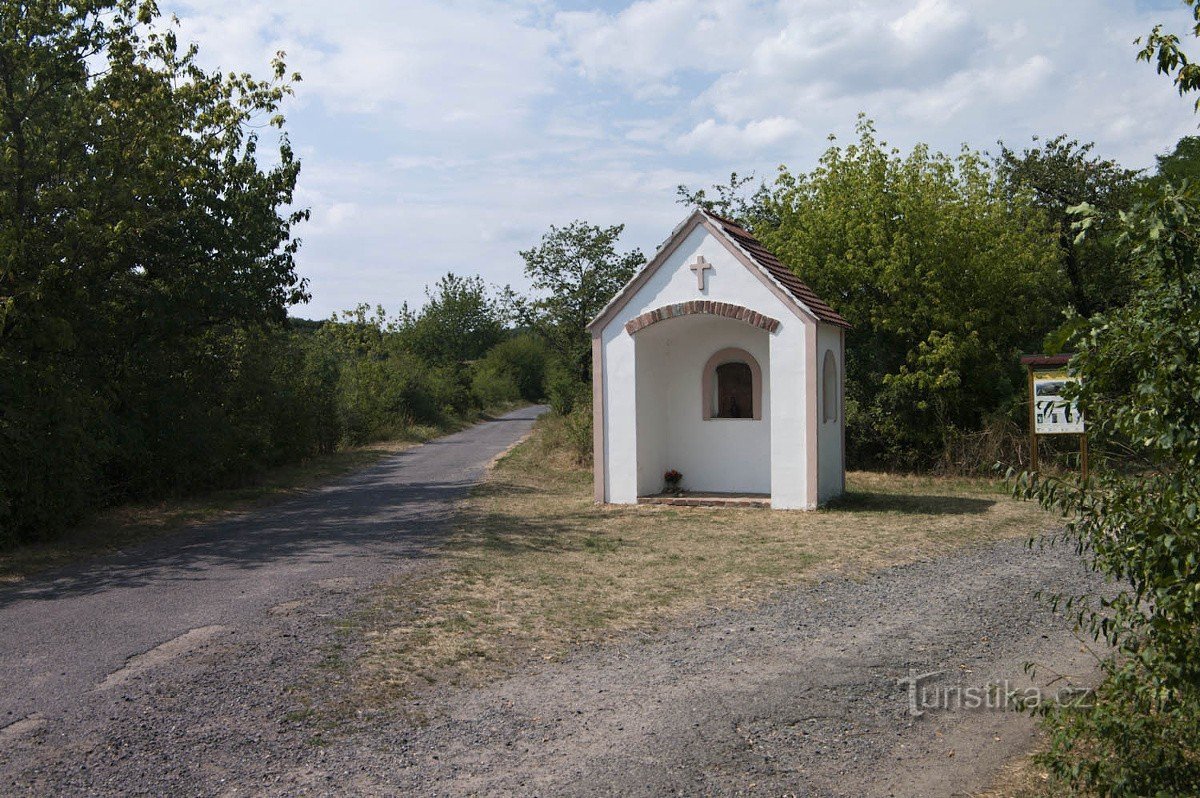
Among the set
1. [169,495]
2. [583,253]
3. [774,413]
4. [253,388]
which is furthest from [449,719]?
[583,253]

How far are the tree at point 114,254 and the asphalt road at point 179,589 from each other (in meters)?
2.16

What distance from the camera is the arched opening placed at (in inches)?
638

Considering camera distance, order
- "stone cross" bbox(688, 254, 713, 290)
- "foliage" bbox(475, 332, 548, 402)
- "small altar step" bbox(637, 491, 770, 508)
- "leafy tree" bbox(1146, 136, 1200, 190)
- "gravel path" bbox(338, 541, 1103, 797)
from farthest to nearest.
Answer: "foliage" bbox(475, 332, 548, 402)
"leafy tree" bbox(1146, 136, 1200, 190)
"small altar step" bbox(637, 491, 770, 508)
"stone cross" bbox(688, 254, 713, 290)
"gravel path" bbox(338, 541, 1103, 797)

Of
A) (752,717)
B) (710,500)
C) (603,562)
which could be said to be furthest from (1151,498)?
(710,500)

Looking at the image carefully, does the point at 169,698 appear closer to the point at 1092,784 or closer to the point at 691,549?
the point at 1092,784

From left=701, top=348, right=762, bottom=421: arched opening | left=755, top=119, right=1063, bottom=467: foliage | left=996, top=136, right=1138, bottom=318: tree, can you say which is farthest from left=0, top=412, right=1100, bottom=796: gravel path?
→ left=996, top=136, right=1138, bottom=318: tree

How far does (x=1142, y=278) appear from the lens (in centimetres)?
418

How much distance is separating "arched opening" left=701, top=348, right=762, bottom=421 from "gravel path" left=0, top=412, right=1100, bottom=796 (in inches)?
288

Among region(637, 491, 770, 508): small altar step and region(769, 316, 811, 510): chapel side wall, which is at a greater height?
region(769, 316, 811, 510): chapel side wall

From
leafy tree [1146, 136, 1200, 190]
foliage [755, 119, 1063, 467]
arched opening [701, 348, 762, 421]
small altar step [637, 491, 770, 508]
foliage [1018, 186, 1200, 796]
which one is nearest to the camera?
foliage [1018, 186, 1200, 796]

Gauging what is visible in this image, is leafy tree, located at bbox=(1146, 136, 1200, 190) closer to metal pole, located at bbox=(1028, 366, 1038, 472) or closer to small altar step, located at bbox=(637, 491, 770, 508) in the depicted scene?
metal pole, located at bbox=(1028, 366, 1038, 472)

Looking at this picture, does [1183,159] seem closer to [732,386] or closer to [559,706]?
[732,386]

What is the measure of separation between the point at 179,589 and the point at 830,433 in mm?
10168

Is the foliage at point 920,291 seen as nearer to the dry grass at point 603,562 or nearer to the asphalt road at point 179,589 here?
the dry grass at point 603,562
